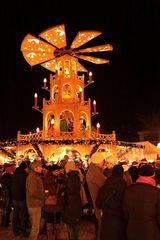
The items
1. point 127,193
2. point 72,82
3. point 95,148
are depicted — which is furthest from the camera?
point 72,82

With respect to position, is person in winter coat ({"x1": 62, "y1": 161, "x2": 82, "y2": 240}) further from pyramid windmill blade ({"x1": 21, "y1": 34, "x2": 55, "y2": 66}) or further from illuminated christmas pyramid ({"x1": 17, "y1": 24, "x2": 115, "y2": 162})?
pyramid windmill blade ({"x1": 21, "y1": 34, "x2": 55, "y2": 66})

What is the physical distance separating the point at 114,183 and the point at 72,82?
86.8 ft

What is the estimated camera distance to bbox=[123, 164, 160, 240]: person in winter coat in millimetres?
4809

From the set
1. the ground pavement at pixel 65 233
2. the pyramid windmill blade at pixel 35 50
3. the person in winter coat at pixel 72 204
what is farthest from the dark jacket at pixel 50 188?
the pyramid windmill blade at pixel 35 50

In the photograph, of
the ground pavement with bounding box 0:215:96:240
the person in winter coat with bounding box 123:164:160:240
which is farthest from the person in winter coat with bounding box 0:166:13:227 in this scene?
the person in winter coat with bounding box 123:164:160:240

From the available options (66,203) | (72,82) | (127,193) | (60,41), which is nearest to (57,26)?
(60,41)

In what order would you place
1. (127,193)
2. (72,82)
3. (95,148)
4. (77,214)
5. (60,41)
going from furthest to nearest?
1. (72,82)
2. (60,41)
3. (95,148)
4. (77,214)
5. (127,193)

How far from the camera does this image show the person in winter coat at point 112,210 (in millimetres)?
5469

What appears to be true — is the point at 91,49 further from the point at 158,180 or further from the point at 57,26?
the point at 158,180

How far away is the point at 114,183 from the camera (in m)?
5.80

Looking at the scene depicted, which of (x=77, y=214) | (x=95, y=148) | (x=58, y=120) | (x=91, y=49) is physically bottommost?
(x=77, y=214)

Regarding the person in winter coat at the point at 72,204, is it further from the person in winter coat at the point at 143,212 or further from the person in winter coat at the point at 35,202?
the person in winter coat at the point at 143,212

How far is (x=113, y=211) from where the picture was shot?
5.58 m

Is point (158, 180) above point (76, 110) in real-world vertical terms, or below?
below
